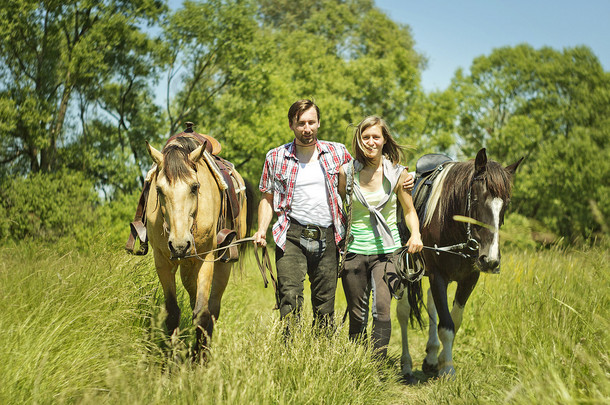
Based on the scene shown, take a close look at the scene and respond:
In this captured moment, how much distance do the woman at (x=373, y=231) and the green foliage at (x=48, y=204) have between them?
13010 mm

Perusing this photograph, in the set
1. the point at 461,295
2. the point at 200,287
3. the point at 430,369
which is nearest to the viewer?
the point at 200,287

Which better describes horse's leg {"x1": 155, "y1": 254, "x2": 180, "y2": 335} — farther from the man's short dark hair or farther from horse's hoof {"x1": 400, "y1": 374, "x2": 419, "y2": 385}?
horse's hoof {"x1": 400, "y1": 374, "x2": 419, "y2": 385}

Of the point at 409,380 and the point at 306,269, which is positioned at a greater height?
the point at 306,269

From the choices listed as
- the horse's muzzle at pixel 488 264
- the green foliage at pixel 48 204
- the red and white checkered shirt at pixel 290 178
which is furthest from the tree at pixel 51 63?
the horse's muzzle at pixel 488 264

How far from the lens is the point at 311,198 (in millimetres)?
4383

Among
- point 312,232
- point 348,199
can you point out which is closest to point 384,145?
point 348,199

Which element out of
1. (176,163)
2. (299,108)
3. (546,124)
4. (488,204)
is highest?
(546,124)

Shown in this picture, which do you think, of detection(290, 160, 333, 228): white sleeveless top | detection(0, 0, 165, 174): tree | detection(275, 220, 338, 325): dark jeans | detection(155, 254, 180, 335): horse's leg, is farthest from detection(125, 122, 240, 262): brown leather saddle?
detection(0, 0, 165, 174): tree

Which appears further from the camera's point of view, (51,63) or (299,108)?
(51,63)

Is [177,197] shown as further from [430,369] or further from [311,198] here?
[430,369]

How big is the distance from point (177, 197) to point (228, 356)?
1379 mm

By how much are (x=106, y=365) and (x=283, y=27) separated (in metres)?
34.9

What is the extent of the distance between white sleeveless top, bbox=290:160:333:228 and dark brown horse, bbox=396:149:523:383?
1.06 metres

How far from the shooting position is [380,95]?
3092 centimetres
